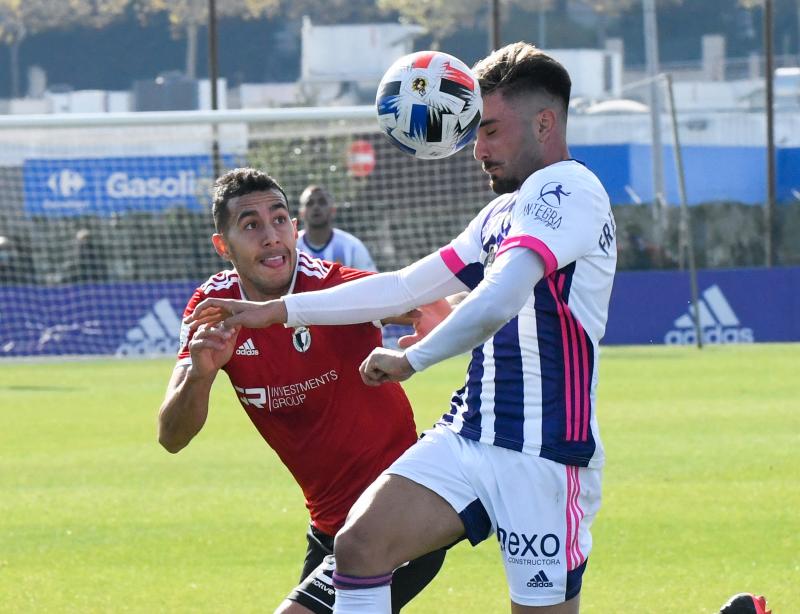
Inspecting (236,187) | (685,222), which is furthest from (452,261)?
(685,222)

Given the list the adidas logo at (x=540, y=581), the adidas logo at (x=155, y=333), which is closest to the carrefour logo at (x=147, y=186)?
→ the adidas logo at (x=155, y=333)

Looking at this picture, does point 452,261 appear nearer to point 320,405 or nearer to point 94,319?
point 320,405

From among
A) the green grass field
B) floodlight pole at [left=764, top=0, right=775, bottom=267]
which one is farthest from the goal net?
floodlight pole at [left=764, top=0, right=775, bottom=267]

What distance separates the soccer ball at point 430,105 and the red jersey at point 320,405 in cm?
75

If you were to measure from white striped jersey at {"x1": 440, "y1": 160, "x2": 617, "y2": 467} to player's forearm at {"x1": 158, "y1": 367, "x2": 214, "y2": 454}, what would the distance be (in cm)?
105

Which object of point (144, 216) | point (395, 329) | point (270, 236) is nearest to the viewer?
point (270, 236)

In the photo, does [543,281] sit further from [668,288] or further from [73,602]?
[668,288]

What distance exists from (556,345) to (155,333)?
70.1 feet

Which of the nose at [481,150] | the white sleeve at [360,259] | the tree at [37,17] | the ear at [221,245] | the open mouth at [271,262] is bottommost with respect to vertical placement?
the white sleeve at [360,259]

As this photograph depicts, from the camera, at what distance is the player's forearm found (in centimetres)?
564

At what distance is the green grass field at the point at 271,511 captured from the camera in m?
8.38

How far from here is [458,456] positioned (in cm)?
524

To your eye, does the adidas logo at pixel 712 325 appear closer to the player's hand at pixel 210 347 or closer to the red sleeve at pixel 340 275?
the red sleeve at pixel 340 275

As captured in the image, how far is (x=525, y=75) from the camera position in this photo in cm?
533
